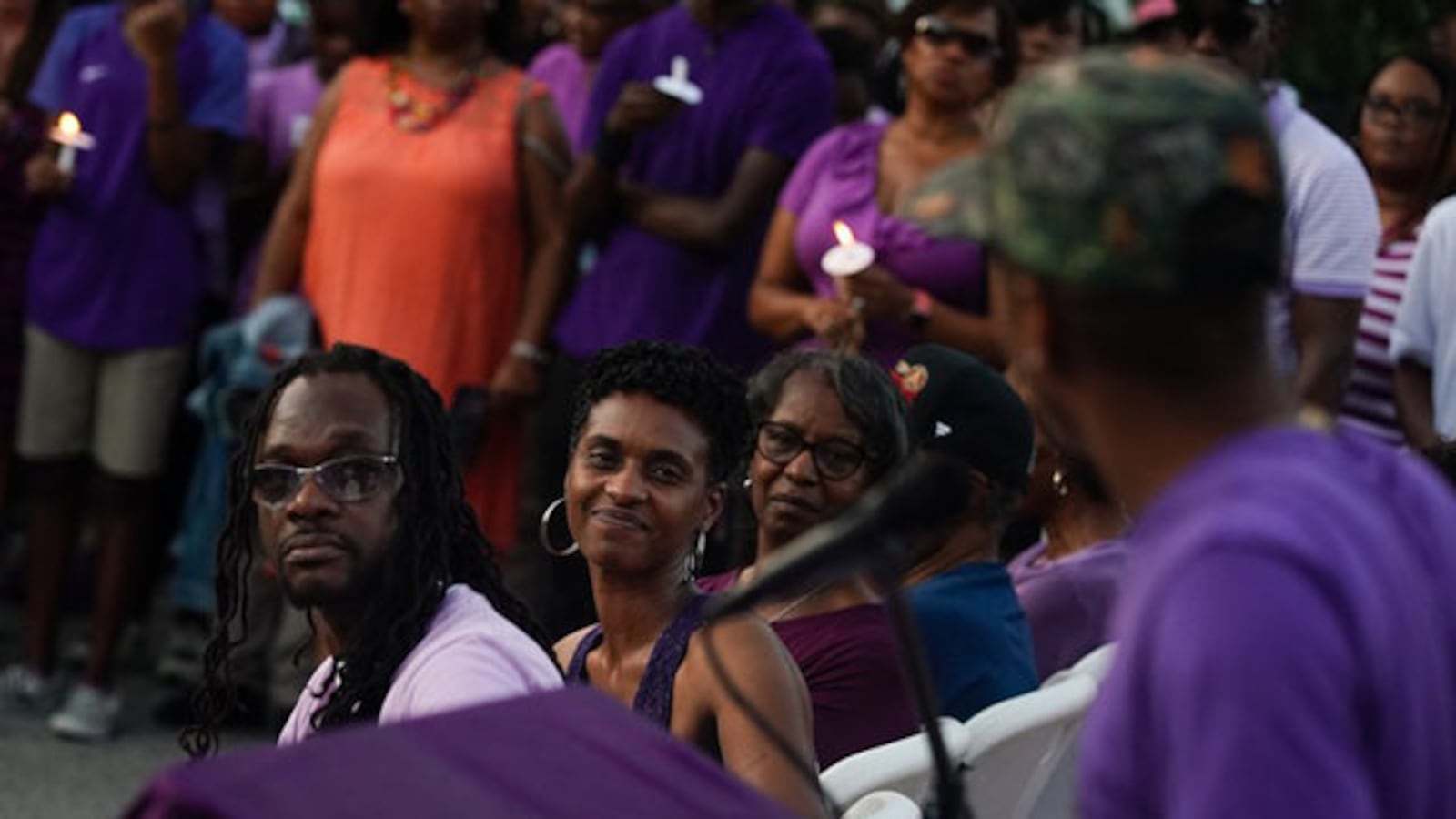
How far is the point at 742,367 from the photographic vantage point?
684 centimetres

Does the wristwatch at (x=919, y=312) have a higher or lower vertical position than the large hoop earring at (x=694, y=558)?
lower

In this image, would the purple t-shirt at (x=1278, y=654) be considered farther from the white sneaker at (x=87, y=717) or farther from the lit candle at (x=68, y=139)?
the white sneaker at (x=87, y=717)

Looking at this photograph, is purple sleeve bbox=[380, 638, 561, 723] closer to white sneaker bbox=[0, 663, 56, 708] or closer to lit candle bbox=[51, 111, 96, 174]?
lit candle bbox=[51, 111, 96, 174]

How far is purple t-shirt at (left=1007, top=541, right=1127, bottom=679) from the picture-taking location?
17.1 ft

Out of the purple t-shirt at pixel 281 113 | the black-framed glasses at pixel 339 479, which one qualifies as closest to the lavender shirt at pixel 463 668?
the black-framed glasses at pixel 339 479

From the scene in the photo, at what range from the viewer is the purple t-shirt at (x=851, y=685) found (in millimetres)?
4316

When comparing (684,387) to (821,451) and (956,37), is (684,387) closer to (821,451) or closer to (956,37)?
(821,451)

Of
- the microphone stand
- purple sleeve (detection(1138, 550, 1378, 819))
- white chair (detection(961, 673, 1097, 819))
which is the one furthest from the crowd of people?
white chair (detection(961, 673, 1097, 819))

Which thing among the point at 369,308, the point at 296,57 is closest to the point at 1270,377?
the point at 369,308

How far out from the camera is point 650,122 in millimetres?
6738

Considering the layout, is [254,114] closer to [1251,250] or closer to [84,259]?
[84,259]

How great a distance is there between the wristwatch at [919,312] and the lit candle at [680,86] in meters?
0.95

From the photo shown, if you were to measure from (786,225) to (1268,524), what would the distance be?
4.63 metres

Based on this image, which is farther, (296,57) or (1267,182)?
(296,57)
